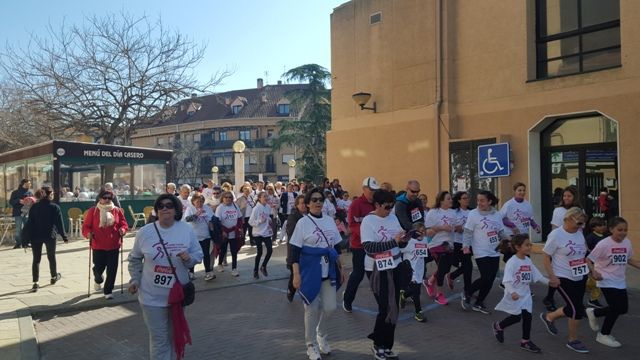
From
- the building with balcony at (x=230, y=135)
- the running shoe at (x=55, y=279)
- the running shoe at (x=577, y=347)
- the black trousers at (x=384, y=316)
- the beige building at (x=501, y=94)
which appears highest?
the building with balcony at (x=230, y=135)

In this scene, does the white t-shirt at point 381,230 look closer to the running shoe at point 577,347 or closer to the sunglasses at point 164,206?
the sunglasses at point 164,206

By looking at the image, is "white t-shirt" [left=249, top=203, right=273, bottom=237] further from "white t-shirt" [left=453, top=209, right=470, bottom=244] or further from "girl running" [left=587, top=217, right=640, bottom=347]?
"girl running" [left=587, top=217, right=640, bottom=347]

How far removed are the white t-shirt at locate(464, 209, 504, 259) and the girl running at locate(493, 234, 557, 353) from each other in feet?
4.21

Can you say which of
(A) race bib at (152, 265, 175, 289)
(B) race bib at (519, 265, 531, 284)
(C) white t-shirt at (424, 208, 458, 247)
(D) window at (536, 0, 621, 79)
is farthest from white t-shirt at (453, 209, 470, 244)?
(D) window at (536, 0, 621, 79)

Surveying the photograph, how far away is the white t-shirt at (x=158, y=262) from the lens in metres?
4.66

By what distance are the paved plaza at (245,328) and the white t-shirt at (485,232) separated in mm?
887

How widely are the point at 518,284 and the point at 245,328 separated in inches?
132

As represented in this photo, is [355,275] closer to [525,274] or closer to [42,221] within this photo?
[525,274]

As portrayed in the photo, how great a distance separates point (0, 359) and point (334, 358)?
349 centimetres

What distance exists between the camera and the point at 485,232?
288 inches

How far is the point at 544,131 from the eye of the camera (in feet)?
43.9

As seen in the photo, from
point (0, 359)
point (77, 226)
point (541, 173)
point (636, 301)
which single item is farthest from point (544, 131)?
point (77, 226)

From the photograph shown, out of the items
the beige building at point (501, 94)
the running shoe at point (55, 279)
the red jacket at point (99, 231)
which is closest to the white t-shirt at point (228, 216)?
the red jacket at point (99, 231)

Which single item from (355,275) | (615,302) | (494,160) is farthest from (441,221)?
(494,160)
